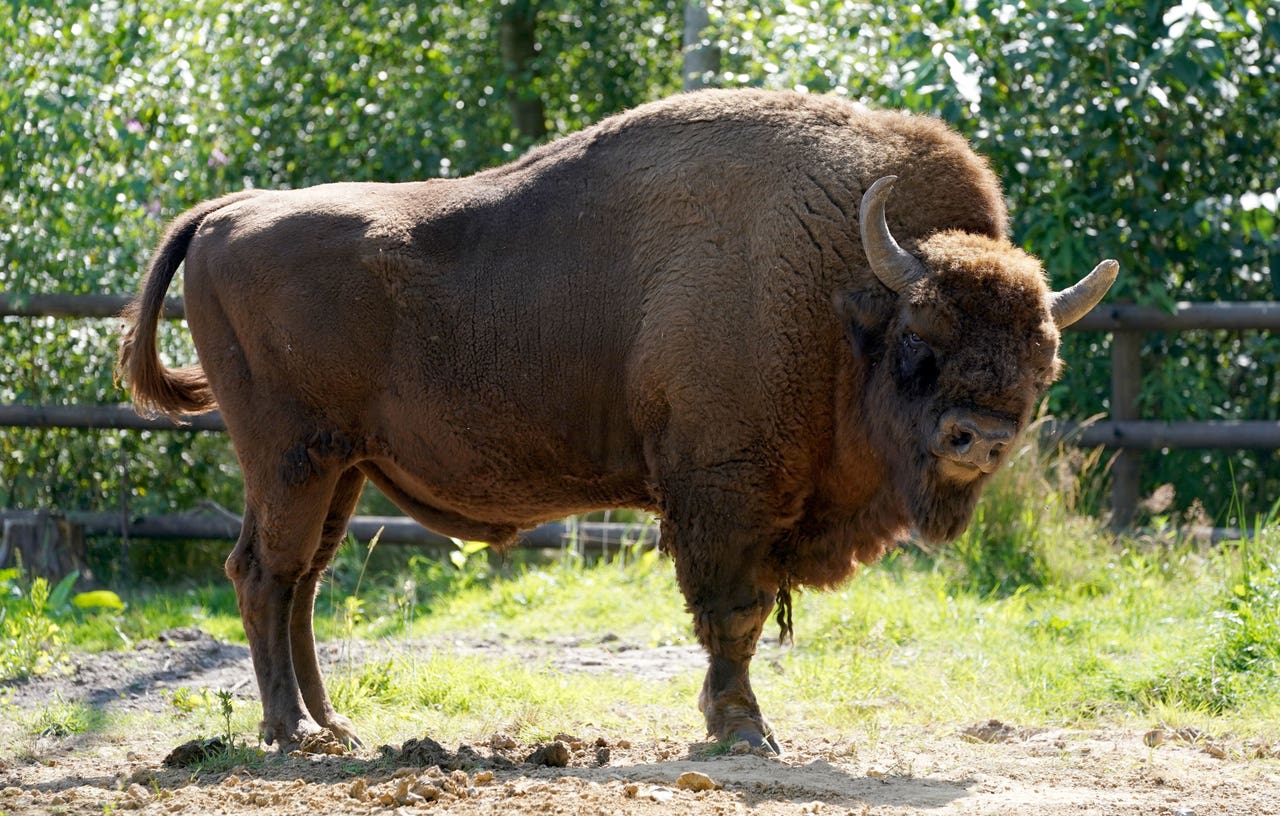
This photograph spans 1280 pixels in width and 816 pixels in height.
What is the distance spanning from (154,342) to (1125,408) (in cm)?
574

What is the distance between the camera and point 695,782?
3.98m

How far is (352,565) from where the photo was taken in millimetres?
8602

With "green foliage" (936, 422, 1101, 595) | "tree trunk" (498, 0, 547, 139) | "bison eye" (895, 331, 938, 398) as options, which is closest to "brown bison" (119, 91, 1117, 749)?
"bison eye" (895, 331, 938, 398)

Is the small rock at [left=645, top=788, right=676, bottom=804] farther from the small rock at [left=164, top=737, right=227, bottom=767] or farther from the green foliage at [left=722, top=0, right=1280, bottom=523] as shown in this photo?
the green foliage at [left=722, top=0, right=1280, bottom=523]

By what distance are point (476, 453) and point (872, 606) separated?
258cm

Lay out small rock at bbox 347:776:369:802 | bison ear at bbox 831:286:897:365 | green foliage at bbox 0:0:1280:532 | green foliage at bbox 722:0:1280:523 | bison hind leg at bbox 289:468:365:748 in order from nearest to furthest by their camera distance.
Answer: small rock at bbox 347:776:369:802 → bison ear at bbox 831:286:897:365 → bison hind leg at bbox 289:468:365:748 → green foliage at bbox 722:0:1280:523 → green foliage at bbox 0:0:1280:532

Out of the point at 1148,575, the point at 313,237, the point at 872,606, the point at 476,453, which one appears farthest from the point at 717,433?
the point at 1148,575

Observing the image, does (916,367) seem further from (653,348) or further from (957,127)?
(957,127)

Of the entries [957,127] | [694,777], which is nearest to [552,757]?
[694,777]

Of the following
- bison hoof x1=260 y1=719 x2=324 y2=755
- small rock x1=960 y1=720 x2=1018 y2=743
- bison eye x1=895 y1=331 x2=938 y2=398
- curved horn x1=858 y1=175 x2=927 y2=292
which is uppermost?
curved horn x1=858 y1=175 x2=927 y2=292

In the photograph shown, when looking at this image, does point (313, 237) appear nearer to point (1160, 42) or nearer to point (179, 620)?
point (179, 620)

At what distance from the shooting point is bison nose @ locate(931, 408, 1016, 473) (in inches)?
169

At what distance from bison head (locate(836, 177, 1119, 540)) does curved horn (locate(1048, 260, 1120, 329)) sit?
0.18 ft

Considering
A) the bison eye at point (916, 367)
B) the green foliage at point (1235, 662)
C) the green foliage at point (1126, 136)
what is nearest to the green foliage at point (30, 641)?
the bison eye at point (916, 367)
